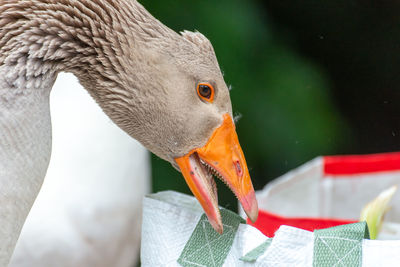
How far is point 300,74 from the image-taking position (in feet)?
5.66

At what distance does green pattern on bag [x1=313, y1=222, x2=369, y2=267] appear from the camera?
0.77 m

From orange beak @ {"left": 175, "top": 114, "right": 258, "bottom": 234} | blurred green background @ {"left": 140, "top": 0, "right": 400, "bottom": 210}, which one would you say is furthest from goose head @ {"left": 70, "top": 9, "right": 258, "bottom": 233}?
blurred green background @ {"left": 140, "top": 0, "right": 400, "bottom": 210}

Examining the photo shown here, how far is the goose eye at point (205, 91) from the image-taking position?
922mm

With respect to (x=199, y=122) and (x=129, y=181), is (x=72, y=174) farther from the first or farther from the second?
(x=199, y=122)

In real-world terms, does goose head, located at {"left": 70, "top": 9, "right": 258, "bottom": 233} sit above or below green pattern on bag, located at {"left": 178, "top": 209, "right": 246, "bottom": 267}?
above

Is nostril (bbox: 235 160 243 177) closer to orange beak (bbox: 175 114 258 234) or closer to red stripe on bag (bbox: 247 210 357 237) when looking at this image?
orange beak (bbox: 175 114 258 234)

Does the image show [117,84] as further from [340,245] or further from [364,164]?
[364,164]

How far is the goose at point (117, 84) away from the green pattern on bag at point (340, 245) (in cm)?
14

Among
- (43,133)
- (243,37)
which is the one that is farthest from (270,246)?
(243,37)

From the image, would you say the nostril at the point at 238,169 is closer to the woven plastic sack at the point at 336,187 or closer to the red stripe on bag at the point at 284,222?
the red stripe on bag at the point at 284,222

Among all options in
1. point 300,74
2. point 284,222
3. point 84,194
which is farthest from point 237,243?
point 300,74

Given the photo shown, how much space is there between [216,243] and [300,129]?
3.29 ft

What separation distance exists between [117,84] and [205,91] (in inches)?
5.3

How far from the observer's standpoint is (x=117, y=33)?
92 centimetres
